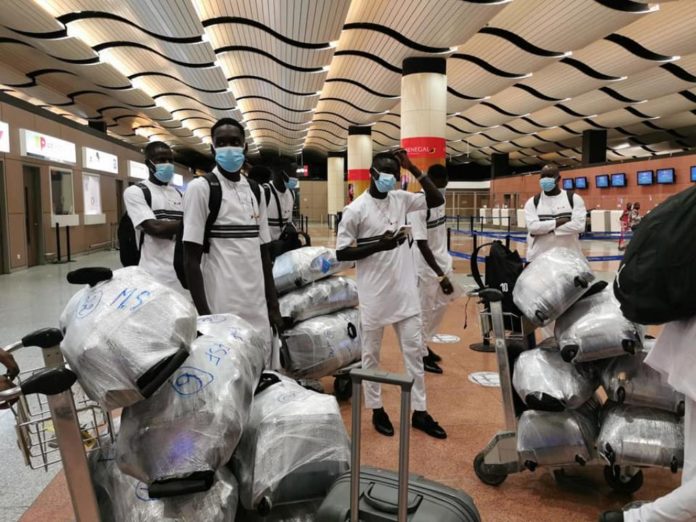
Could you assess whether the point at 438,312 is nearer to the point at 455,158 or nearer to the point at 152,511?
the point at 152,511

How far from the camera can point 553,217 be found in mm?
5586

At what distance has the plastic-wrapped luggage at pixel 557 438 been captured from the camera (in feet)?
7.57

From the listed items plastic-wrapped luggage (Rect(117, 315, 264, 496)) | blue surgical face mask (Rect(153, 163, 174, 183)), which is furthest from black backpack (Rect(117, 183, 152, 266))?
plastic-wrapped luggage (Rect(117, 315, 264, 496))

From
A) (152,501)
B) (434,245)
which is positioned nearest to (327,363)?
(434,245)

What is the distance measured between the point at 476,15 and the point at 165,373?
421 inches

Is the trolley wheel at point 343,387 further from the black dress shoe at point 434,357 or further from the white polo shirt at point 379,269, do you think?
the black dress shoe at point 434,357

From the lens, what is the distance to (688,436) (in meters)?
1.63

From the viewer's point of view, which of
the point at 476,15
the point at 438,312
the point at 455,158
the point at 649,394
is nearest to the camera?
the point at 649,394

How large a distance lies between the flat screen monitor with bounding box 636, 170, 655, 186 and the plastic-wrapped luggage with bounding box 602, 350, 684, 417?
22.9 meters

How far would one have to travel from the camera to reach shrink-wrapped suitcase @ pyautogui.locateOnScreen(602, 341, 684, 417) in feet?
7.14

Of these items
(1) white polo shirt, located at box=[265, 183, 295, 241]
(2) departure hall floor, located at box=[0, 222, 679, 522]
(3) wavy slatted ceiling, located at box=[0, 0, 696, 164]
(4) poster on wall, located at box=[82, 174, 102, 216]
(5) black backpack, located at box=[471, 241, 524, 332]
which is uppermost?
(3) wavy slatted ceiling, located at box=[0, 0, 696, 164]

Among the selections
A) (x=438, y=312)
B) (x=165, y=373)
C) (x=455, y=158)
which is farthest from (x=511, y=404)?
(x=455, y=158)

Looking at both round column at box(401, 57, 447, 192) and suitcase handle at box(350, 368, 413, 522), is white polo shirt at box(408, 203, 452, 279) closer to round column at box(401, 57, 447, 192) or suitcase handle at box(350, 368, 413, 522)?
suitcase handle at box(350, 368, 413, 522)

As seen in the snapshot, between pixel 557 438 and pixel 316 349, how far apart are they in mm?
1613
